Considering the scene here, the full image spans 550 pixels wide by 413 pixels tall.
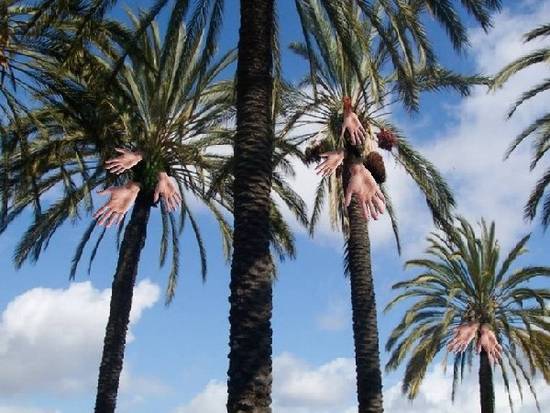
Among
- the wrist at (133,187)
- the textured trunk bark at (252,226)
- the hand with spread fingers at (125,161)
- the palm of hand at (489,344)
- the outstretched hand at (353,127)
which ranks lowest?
the textured trunk bark at (252,226)

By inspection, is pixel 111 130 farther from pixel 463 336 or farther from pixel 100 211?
pixel 463 336

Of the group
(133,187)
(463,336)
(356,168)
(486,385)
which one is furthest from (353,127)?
(486,385)

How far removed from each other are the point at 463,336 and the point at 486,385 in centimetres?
232

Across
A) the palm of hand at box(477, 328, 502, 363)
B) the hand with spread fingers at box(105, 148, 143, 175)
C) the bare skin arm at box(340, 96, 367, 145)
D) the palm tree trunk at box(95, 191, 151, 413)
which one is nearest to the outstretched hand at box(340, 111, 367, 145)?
the bare skin arm at box(340, 96, 367, 145)

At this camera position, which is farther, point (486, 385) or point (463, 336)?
point (486, 385)

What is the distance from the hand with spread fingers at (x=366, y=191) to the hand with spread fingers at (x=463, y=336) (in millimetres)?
9377

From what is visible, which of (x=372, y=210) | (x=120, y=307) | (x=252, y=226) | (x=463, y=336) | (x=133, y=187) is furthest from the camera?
(x=463, y=336)

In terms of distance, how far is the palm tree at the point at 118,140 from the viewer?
16.1 m

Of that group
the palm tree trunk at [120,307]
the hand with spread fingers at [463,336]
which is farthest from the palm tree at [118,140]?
the hand with spread fingers at [463,336]

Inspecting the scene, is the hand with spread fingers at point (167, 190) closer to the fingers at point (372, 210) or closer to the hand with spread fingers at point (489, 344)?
the fingers at point (372, 210)

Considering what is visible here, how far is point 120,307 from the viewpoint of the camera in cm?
1803

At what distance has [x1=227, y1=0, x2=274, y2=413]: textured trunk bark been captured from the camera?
961 centimetres

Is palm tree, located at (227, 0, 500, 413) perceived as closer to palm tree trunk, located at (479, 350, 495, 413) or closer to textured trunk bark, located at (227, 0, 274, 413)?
textured trunk bark, located at (227, 0, 274, 413)

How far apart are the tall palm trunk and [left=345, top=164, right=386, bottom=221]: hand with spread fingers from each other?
1.32 metres
